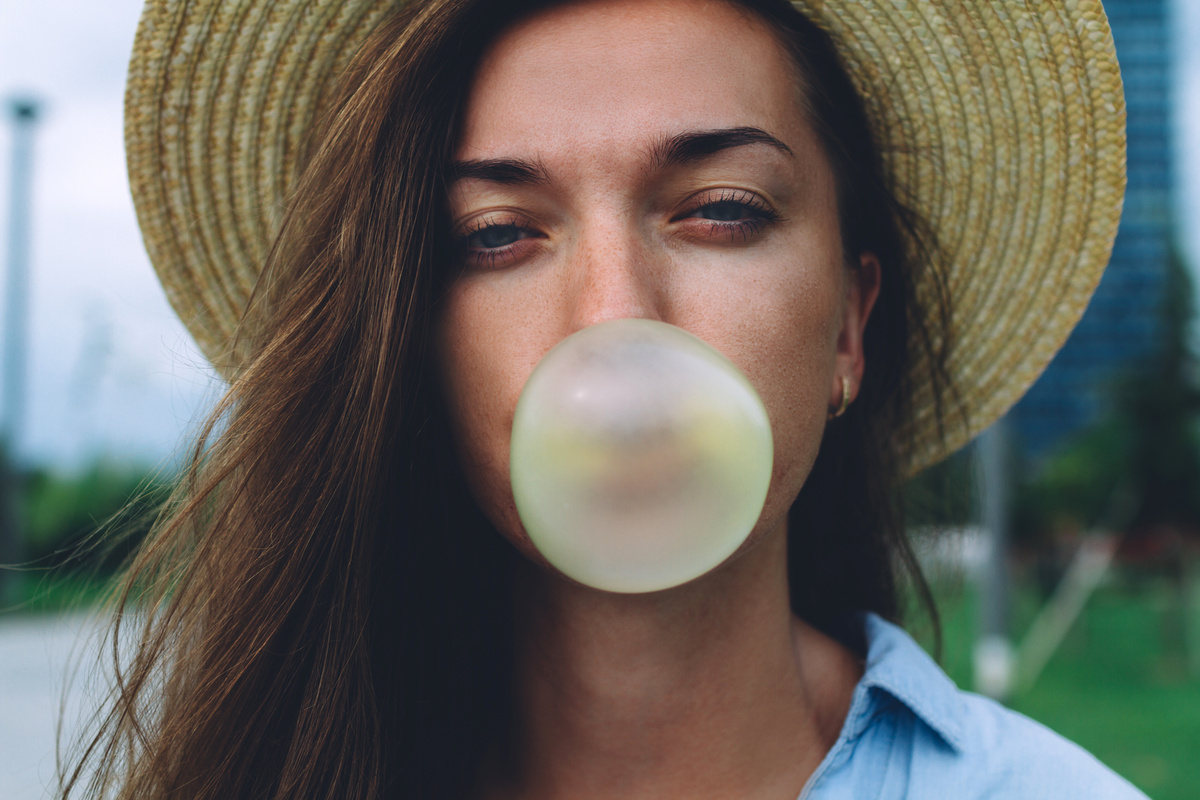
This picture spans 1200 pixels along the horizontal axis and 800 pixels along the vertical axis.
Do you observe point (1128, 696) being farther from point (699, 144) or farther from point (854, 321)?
point (699, 144)

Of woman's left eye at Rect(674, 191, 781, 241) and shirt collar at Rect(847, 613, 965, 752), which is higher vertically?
woman's left eye at Rect(674, 191, 781, 241)

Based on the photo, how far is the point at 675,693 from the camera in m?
1.30

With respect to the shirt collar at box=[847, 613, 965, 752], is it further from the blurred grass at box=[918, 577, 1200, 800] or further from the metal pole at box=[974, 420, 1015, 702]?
the metal pole at box=[974, 420, 1015, 702]

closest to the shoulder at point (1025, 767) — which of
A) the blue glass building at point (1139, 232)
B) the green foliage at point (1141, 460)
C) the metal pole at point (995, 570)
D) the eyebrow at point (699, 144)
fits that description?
the eyebrow at point (699, 144)

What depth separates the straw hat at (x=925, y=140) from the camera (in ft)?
4.62

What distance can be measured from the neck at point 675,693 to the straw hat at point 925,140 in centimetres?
59

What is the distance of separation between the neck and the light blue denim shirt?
2.3 inches

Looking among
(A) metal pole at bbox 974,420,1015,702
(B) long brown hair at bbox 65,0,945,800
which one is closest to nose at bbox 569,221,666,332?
(B) long brown hair at bbox 65,0,945,800

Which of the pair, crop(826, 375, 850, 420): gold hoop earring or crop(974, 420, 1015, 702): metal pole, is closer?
crop(826, 375, 850, 420): gold hoop earring

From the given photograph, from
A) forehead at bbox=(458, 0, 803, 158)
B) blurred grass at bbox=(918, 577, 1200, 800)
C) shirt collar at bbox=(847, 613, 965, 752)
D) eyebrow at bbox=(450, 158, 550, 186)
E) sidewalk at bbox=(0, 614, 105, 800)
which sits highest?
forehead at bbox=(458, 0, 803, 158)

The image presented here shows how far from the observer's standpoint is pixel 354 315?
128cm

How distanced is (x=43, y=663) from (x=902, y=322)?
874cm

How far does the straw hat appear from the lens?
4.62ft

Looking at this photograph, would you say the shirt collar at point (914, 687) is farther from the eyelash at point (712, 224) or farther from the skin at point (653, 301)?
the eyelash at point (712, 224)
